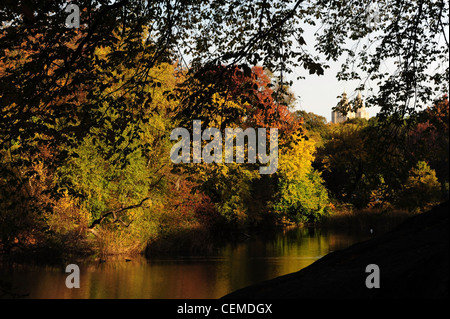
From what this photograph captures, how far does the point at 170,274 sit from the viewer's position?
71.3ft

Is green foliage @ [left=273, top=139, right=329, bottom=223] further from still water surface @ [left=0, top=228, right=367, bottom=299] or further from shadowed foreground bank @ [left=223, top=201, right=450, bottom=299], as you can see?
shadowed foreground bank @ [left=223, top=201, right=450, bottom=299]

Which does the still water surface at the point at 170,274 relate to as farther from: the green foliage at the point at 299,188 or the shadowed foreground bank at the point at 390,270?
the shadowed foreground bank at the point at 390,270

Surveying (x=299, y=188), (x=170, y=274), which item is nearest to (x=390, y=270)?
(x=170, y=274)

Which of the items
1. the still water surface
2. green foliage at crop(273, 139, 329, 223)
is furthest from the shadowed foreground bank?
green foliage at crop(273, 139, 329, 223)

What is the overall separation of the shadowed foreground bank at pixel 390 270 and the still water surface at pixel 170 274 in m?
13.7

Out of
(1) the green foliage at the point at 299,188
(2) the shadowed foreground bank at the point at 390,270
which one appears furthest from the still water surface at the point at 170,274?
(2) the shadowed foreground bank at the point at 390,270

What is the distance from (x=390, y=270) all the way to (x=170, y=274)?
1852 centimetres

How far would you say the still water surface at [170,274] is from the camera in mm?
19047

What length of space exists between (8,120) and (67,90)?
1101mm

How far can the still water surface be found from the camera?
750 inches

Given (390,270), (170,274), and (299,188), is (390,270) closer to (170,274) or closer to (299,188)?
(170,274)

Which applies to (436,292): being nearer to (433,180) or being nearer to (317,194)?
(433,180)
